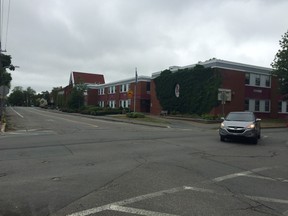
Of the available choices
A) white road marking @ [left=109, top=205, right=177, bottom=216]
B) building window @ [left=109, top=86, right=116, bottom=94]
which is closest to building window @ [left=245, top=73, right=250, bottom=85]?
building window @ [left=109, top=86, right=116, bottom=94]

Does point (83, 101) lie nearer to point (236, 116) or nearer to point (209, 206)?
point (236, 116)

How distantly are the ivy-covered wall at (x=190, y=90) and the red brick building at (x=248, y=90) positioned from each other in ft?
2.64

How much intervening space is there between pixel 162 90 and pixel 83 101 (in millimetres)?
27029

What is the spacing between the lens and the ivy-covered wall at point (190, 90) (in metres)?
38.9

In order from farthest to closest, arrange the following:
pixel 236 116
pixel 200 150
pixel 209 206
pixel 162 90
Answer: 1. pixel 162 90
2. pixel 236 116
3. pixel 200 150
4. pixel 209 206

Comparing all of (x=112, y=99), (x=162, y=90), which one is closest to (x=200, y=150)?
(x=162, y=90)

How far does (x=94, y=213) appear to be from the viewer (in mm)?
5527

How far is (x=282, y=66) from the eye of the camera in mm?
37250

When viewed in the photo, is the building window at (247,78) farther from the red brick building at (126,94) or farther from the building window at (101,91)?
the building window at (101,91)

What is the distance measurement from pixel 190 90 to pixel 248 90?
22.2ft

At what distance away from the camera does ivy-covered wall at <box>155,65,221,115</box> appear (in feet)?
128

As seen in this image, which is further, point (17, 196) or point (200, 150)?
point (200, 150)

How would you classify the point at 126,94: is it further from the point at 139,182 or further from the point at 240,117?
the point at 139,182

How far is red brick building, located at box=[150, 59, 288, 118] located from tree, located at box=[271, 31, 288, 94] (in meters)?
3.50
